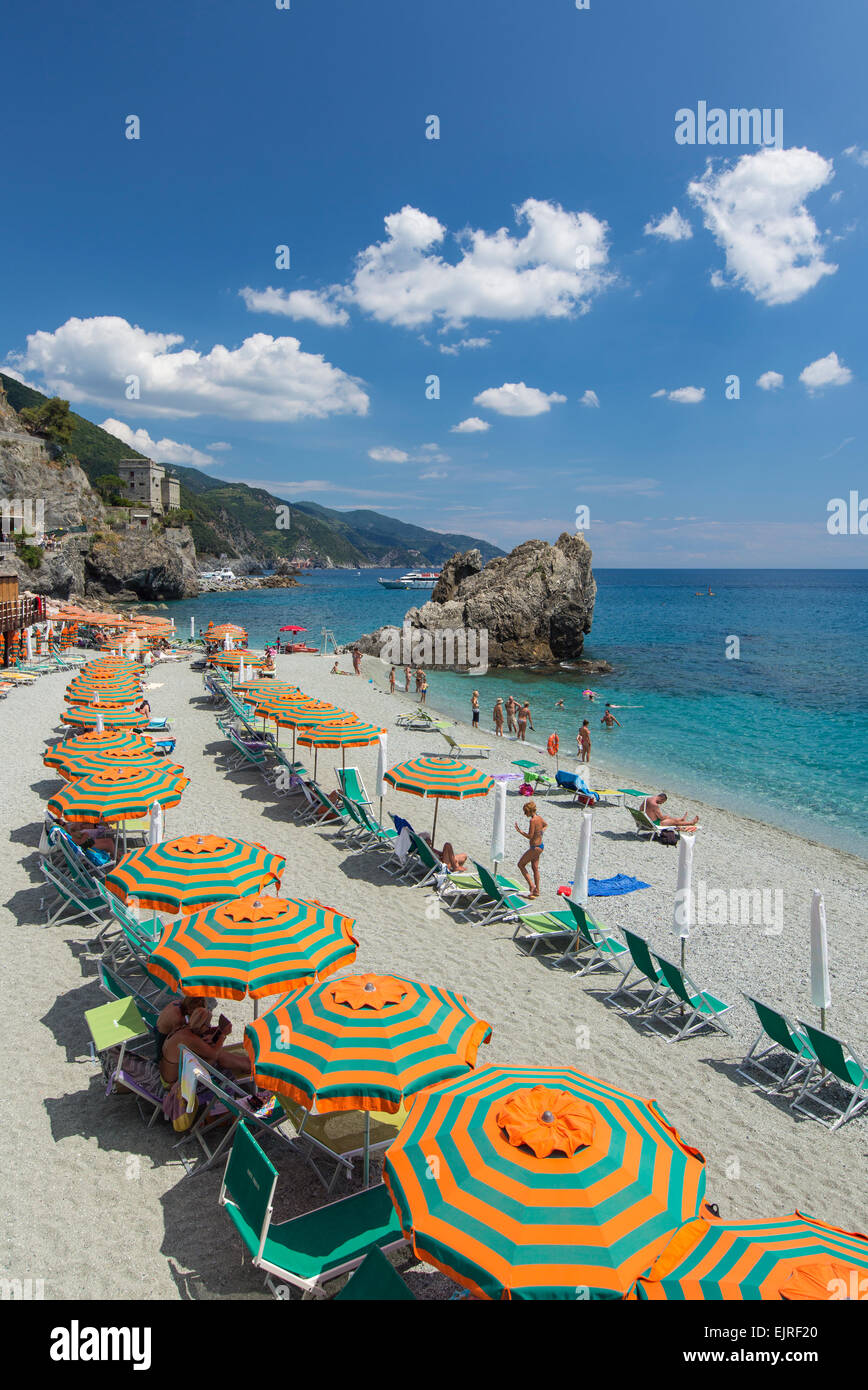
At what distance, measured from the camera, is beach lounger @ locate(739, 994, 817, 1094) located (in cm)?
698

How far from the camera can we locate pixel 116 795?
392 inches

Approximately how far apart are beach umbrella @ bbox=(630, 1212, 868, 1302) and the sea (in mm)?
15452

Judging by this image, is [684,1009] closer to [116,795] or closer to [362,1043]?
[362,1043]

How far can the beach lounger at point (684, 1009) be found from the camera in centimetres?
772

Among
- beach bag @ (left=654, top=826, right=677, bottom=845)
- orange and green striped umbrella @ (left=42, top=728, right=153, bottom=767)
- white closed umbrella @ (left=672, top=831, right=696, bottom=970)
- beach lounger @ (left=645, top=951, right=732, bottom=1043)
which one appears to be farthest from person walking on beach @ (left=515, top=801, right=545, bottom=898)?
orange and green striped umbrella @ (left=42, top=728, right=153, bottom=767)

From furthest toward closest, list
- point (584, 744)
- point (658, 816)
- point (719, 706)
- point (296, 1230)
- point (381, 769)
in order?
point (719, 706), point (584, 744), point (658, 816), point (381, 769), point (296, 1230)

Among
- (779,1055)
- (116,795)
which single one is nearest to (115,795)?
(116,795)

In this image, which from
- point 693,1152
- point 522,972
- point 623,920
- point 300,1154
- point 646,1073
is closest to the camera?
point 693,1152

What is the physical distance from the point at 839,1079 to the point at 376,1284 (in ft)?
17.7

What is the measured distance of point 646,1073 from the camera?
A: 6969 mm

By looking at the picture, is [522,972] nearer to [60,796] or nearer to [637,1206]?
[637,1206]

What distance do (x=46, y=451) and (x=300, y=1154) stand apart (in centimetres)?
9449
